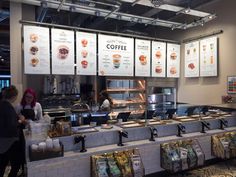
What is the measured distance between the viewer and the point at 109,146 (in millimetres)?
2797

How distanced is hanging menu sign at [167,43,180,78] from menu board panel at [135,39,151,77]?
74 cm

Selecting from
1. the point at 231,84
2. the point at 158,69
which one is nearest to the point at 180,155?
the point at 231,84

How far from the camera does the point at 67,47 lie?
4.67 meters

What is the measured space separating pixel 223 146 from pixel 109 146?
196 cm

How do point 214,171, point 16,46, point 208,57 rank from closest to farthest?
point 214,171 → point 16,46 → point 208,57

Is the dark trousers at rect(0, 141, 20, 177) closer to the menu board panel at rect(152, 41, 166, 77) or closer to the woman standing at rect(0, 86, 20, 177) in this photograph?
the woman standing at rect(0, 86, 20, 177)

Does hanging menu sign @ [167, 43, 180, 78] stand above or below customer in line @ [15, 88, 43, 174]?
above

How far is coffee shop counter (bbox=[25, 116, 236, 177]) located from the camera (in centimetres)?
233

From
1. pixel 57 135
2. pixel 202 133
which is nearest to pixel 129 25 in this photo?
pixel 202 133

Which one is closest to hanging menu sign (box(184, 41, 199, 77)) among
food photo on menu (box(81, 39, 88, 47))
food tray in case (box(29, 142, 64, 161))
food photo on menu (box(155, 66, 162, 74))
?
food photo on menu (box(155, 66, 162, 74))

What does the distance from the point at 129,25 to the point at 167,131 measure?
4426mm

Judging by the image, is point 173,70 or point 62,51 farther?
point 173,70

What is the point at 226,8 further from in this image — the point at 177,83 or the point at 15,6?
the point at 15,6

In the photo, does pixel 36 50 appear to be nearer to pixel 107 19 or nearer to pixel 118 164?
pixel 107 19
